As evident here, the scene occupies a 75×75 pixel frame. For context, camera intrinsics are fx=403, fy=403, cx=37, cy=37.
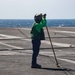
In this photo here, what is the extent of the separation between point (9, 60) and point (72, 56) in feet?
9.10

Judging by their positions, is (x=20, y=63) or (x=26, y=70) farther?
(x=20, y=63)

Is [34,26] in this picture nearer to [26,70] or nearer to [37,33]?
[37,33]

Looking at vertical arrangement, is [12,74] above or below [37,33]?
below

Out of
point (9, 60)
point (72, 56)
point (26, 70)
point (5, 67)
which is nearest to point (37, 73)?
point (26, 70)

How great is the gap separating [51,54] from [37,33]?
3.55 meters

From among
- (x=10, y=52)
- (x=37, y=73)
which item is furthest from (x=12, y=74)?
(x=10, y=52)

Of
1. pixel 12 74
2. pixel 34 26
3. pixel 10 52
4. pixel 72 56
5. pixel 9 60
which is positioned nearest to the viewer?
pixel 12 74

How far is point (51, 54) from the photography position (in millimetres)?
17500

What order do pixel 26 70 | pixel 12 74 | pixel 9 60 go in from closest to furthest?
pixel 12 74 → pixel 26 70 → pixel 9 60

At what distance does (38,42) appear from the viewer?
557 inches

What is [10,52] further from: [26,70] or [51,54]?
[26,70]

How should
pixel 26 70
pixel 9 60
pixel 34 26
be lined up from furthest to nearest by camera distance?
pixel 9 60 → pixel 34 26 → pixel 26 70

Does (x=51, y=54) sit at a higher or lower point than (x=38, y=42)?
lower

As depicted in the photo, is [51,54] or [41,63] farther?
[51,54]
